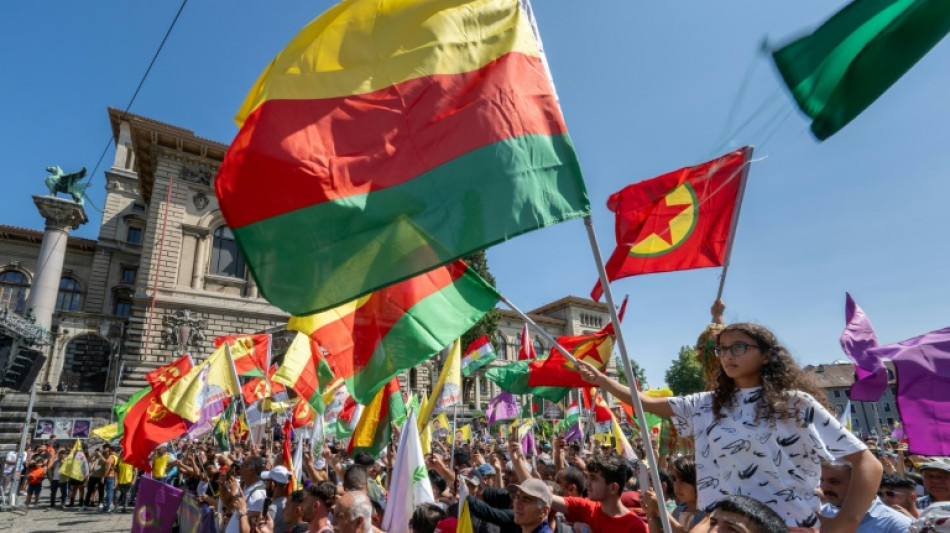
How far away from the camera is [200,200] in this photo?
29438 mm

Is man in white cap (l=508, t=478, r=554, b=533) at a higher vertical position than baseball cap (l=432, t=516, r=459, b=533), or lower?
higher

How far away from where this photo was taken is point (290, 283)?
2652 mm

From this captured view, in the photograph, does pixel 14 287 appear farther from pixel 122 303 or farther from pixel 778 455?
pixel 778 455

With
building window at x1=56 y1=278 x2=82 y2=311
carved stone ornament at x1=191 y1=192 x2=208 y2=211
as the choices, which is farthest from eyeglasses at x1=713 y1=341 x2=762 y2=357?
building window at x1=56 y1=278 x2=82 y2=311

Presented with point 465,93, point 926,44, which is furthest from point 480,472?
point 926,44

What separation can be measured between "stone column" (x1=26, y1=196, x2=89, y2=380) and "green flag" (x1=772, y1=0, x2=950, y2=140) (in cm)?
3352

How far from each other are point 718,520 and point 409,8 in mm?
2887

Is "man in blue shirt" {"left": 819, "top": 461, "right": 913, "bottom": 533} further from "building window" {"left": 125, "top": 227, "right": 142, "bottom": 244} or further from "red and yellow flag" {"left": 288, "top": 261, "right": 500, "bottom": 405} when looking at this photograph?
"building window" {"left": 125, "top": 227, "right": 142, "bottom": 244}

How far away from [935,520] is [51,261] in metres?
36.3

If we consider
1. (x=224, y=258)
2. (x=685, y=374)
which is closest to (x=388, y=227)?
(x=224, y=258)

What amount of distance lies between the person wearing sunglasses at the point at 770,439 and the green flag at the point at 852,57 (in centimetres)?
116

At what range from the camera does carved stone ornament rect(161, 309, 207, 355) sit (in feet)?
83.7

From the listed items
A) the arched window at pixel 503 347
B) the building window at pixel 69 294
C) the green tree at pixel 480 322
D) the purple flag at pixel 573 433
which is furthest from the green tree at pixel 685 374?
the building window at pixel 69 294

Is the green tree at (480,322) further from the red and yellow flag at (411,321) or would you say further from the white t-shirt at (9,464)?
the red and yellow flag at (411,321)
